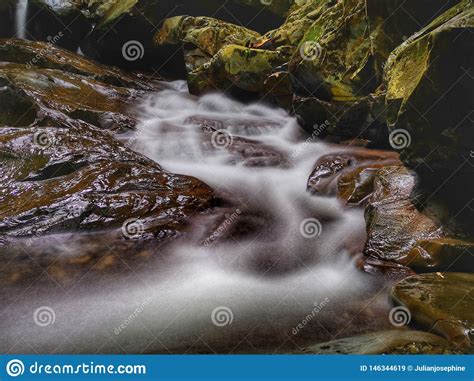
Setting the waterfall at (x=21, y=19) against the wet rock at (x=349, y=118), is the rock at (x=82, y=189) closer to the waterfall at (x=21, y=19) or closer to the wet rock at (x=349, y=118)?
the wet rock at (x=349, y=118)

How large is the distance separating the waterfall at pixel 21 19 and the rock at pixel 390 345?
29.1 feet

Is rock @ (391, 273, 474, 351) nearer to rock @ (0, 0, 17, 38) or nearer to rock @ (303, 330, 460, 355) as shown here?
rock @ (303, 330, 460, 355)

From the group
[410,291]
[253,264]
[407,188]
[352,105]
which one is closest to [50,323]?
[253,264]

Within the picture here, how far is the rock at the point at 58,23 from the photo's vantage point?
33.2ft

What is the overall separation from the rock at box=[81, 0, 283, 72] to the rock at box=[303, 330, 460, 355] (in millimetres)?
7504

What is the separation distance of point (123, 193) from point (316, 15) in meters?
5.68

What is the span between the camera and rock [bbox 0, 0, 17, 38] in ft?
29.0

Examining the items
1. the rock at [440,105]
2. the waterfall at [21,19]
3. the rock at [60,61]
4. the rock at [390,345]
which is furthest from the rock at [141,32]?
the rock at [390,345]

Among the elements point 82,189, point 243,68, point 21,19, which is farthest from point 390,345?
point 21,19

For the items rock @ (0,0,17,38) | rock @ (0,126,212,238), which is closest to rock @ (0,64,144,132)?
rock @ (0,126,212,238)

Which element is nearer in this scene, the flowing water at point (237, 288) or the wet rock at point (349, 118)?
the flowing water at point (237, 288)

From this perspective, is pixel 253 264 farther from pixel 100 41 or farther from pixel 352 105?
pixel 100 41

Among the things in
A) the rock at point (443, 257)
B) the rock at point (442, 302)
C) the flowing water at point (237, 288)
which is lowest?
the flowing water at point (237, 288)

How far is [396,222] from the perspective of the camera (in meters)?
4.71
